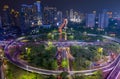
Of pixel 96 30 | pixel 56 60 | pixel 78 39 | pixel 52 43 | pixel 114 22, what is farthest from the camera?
pixel 114 22

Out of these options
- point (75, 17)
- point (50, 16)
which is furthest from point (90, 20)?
point (50, 16)

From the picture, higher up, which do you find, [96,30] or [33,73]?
[96,30]

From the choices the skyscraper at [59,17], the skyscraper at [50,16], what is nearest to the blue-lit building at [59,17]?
the skyscraper at [59,17]

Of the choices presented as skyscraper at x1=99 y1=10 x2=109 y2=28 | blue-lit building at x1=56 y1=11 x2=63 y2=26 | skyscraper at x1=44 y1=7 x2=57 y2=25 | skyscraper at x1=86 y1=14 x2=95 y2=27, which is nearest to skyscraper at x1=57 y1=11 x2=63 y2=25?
blue-lit building at x1=56 y1=11 x2=63 y2=26

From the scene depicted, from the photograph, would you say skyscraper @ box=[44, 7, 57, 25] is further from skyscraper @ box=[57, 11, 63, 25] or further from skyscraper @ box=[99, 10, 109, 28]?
skyscraper @ box=[99, 10, 109, 28]

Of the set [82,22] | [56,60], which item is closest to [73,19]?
[82,22]

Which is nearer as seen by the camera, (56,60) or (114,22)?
(56,60)

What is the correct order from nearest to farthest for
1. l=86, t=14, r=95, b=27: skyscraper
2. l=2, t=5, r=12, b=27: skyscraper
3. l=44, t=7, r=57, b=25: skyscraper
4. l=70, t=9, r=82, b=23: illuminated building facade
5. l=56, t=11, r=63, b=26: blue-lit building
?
l=2, t=5, r=12, b=27: skyscraper < l=56, t=11, r=63, b=26: blue-lit building < l=44, t=7, r=57, b=25: skyscraper < l=86, t=14, r=95, b=27: skyscraper < l=70, t=9, r=82, b=23: illuminated building facade

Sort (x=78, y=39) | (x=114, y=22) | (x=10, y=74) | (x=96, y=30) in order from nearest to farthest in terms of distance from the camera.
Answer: (x=10, y=74), (x=78, y=39), (x=96, y=30), (x=114, y=22)

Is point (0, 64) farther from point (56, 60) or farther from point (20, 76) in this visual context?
point (56, 60)
